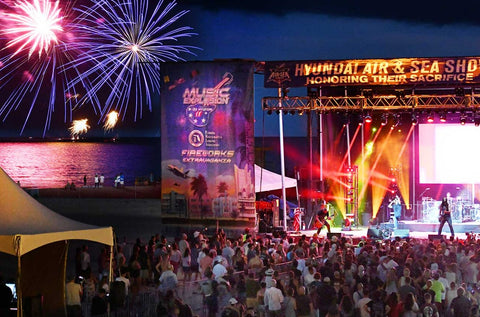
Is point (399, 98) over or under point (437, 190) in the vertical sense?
over

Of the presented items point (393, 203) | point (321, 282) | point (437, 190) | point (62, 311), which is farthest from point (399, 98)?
point (62, 311)

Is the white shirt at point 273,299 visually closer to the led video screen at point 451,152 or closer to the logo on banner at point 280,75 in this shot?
the logo on banner at point 280,75

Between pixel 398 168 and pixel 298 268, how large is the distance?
16.9 metres

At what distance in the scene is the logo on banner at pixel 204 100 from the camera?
2439cm

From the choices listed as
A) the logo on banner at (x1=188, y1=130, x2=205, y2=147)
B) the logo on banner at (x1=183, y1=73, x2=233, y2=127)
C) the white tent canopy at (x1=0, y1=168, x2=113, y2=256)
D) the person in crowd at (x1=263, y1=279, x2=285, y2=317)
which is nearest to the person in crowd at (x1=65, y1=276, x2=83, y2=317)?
the white tent canopy at (x1=0, y1=168, x2=113, y2=256)

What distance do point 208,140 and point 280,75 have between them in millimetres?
3297

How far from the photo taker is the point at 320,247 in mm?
18016

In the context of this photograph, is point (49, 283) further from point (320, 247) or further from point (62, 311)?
point (320, 247)

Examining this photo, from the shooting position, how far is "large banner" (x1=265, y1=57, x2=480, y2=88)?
73.9ft

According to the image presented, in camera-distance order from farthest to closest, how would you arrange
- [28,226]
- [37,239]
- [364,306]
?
[28,226]
[37,239]
[364,306]

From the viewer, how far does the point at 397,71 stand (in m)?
22.8

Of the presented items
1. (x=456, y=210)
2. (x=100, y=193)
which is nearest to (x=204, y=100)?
(x=456, y=210)

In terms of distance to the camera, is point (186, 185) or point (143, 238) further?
point (143, 238)

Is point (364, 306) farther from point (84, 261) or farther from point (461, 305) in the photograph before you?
point (84, 261)
